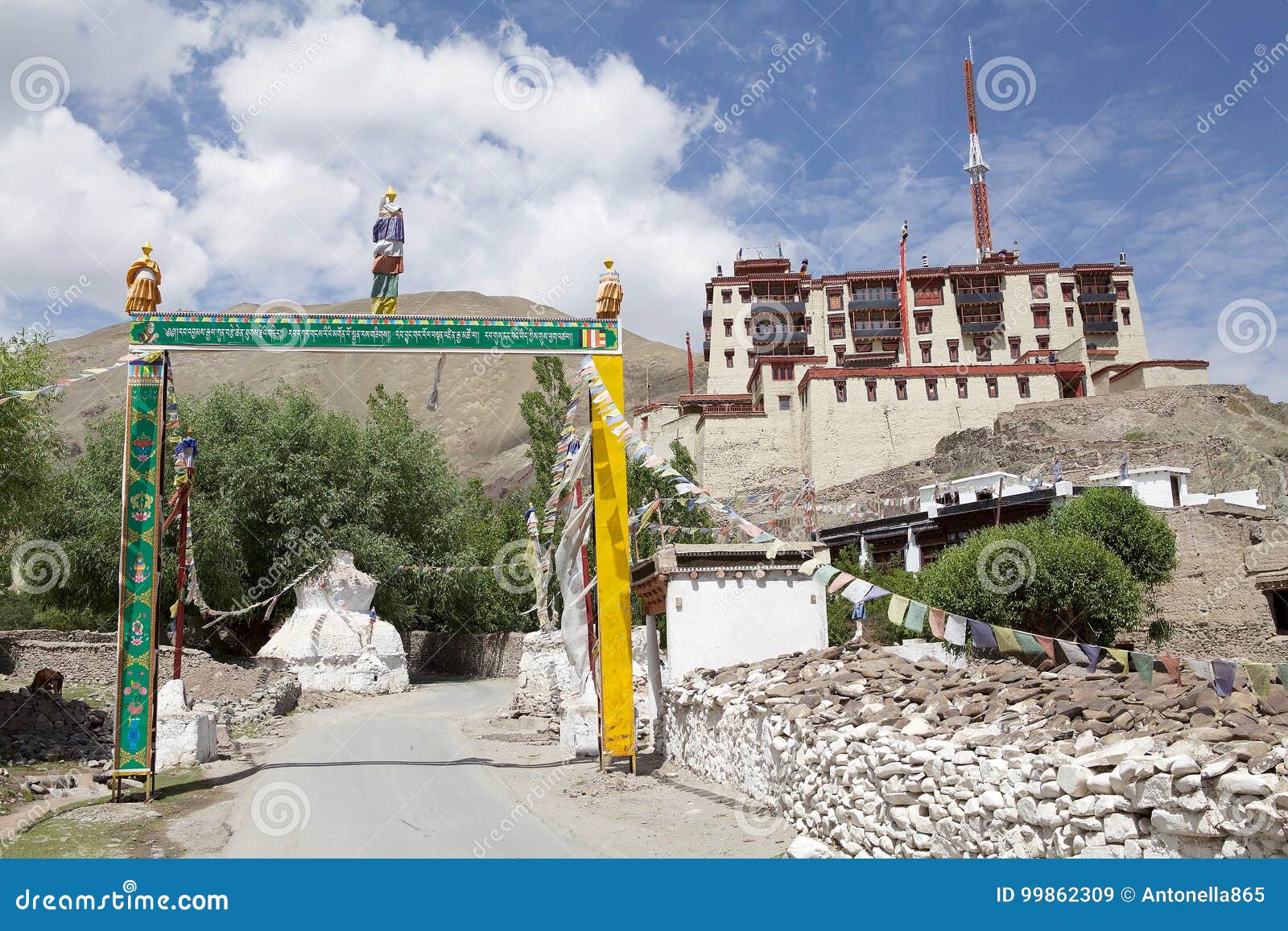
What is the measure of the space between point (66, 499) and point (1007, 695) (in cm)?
3062

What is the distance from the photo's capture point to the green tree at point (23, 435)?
48.6 feet

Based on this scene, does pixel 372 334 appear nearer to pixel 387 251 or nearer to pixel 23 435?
pixel 387 251

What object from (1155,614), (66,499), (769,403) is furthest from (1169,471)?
(66,499)

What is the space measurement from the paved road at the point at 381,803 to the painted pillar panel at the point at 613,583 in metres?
1.92

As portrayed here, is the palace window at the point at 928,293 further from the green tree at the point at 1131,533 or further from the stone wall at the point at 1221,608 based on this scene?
the green tree at the point at 1131,533

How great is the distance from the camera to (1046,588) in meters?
24.4

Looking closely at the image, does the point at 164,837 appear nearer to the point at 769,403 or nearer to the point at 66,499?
the point at 66,499

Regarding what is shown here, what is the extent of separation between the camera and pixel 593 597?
14125 millimetres

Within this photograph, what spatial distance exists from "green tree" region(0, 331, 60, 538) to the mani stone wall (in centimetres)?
1268

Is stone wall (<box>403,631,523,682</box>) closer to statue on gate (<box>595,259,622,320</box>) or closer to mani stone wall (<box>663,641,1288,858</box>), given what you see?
statue on gate (<box>595,259,622,320</box>)

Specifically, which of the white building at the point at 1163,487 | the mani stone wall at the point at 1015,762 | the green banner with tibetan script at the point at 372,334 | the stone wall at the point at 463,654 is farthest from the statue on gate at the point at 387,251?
the white building at the point at 1163,487

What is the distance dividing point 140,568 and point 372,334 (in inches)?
175

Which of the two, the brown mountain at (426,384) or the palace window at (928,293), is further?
the brown mountain at (426,384)

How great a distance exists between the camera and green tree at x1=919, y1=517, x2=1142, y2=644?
24359 millimetres
